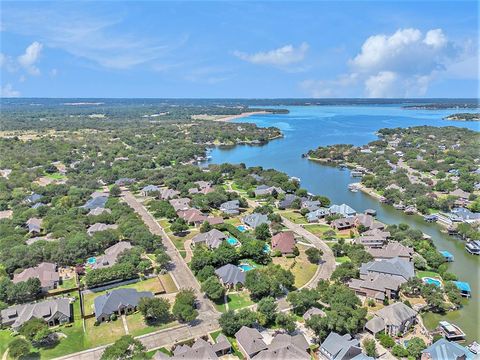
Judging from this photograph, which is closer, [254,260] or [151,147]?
[254,260]

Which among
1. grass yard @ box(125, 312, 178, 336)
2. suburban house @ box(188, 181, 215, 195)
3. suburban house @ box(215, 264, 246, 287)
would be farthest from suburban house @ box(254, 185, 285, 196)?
grass yard @ box(125, 312, 178, 336)

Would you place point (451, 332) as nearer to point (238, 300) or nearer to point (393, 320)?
point (393, 320)

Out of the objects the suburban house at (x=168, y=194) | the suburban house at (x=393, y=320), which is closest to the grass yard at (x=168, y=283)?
the suburban house at (x=393, y=320)

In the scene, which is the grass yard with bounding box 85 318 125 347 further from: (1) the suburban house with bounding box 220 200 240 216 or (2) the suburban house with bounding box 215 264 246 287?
(1) the suburban house with bounding box 220 200 240 216

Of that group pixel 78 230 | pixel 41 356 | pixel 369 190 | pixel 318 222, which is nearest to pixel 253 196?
pixel 318 222

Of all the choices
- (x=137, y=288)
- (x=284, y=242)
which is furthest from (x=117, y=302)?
(x=284, y=242)

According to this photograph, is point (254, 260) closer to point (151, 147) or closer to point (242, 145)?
point (151, 147)

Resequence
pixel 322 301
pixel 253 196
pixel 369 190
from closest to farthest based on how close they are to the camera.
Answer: pixel 322 301, pixel 253 196, pixel 369 190
